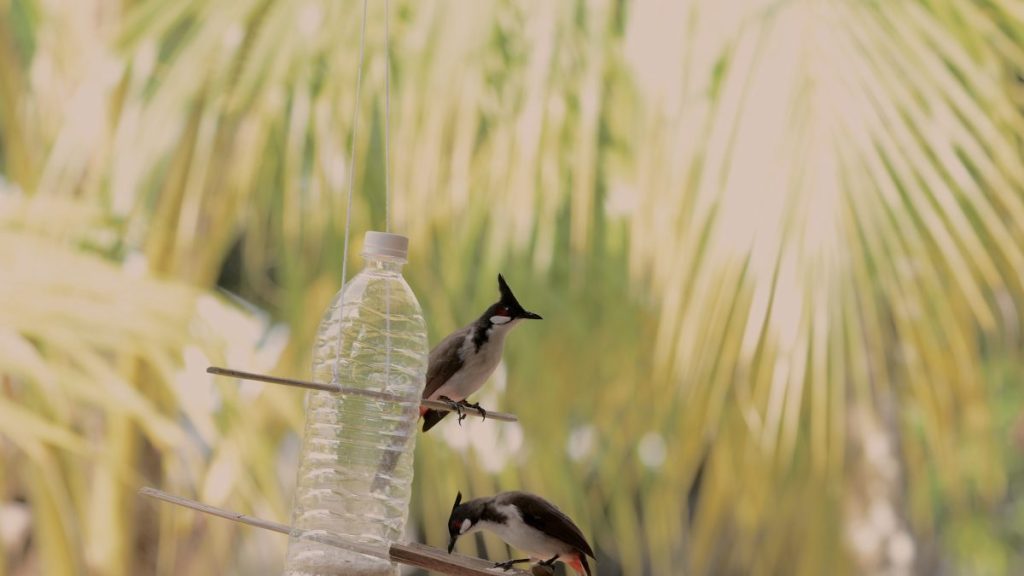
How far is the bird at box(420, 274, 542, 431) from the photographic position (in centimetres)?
122

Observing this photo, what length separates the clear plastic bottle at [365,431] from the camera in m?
1.10

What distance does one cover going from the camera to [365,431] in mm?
1203

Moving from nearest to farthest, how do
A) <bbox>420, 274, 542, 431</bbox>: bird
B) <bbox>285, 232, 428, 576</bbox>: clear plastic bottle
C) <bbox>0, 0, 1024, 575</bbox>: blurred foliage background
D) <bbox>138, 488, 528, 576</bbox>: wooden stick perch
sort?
<bbox>138, 488, 528, 576</bbox>: wooden stick perch
<bbox>285, 232, 428, 576</bbox>: clear plastic bottle
<bbox>420, 274, 542, 431</bbox>: bird
<bbox>0, 0, 1024, 575</bbox>: blurred foliage background

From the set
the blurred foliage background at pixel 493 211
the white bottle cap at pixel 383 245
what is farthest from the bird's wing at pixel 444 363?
the blurred foliage background at pixel 493 211

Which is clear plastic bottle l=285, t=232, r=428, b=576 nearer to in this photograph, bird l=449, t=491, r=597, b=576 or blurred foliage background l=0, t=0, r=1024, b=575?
bird l=449, t=491, r=597, b=576

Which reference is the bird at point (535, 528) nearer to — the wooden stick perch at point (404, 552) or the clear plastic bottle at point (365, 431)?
the clear plastic bottle at point (365, 431)

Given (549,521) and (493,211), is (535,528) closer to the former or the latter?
(549,521)

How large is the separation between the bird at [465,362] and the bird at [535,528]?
0.11 m

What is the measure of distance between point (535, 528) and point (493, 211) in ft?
5.21

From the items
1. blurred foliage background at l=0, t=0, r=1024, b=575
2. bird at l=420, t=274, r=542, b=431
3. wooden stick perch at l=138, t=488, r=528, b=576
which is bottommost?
wooden stick perch at l=138, t=488, r=528, b=576

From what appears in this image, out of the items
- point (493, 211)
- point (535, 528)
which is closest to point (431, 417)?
point (535, 528)

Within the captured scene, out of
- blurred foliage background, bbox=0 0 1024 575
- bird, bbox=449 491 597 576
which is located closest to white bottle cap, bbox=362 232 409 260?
bird, bbox=449 491 597 576

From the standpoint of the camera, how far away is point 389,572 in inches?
38.2

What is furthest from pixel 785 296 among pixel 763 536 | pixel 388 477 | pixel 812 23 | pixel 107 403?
pixel 388 477
